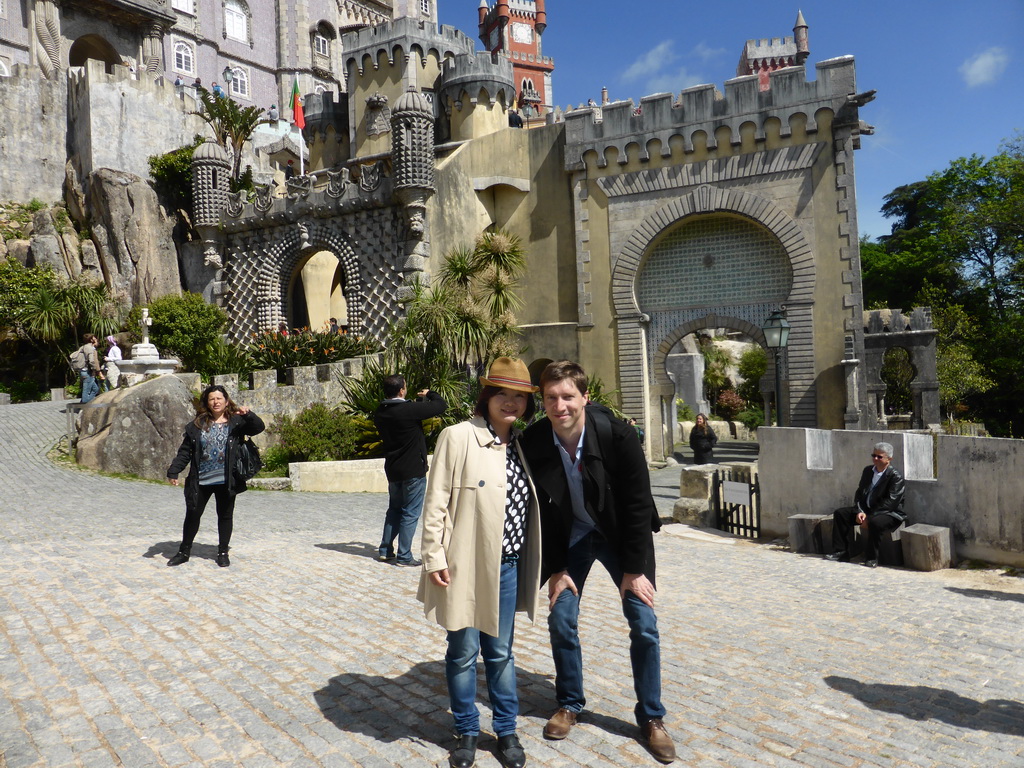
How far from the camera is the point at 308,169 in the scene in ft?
97.8

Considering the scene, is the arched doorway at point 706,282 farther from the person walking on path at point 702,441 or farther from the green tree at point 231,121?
the green tree at point 231,121

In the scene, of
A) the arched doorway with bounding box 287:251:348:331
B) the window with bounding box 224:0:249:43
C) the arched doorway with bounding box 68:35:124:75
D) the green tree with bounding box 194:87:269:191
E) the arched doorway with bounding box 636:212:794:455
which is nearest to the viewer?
the arched doorway with bounding box 636:212:794:455

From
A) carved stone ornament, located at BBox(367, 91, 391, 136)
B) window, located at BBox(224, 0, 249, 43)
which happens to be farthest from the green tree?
window, located at BBox(224, 0, 249, 43)

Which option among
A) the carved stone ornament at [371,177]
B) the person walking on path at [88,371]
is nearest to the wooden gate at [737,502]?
the person walking on path at [88,371]

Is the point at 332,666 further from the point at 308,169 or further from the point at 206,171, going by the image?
the point at 308,169

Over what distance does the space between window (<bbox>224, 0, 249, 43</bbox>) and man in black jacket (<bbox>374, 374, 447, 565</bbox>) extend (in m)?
45.6

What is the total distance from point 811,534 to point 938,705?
17.1ft

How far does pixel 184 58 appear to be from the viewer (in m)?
42.5

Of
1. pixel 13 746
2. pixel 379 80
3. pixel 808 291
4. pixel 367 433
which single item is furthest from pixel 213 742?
pixel 379 80

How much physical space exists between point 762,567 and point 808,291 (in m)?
11.8

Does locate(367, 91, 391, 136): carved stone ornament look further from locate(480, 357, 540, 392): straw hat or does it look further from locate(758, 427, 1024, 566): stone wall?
locate(480, 357, 540, 392): straw hat

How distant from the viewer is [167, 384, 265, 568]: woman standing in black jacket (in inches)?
258

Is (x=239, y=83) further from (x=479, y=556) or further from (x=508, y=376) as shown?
(x=479, y=556)

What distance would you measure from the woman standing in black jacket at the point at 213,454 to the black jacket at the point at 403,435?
3.57ft
